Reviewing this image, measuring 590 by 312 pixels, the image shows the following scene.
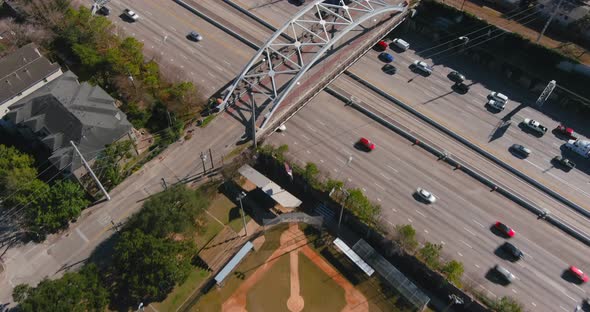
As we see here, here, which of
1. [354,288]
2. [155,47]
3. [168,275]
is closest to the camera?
[168,275]

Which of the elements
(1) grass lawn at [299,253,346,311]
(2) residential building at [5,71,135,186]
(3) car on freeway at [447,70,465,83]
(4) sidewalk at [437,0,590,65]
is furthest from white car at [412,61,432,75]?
(2) residential building at [5,71,135,186]

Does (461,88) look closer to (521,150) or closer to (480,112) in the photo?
(480,112)

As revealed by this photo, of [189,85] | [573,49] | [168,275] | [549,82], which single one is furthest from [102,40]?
[573,49]

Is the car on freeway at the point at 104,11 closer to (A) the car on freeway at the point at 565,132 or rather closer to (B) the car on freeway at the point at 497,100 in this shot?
(B) the car on freeway at the point at 497,100

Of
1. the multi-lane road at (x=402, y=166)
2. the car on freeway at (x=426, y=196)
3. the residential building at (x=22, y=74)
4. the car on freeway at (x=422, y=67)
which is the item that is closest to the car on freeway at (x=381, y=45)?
the multi-lane road at (x=402, y=166)

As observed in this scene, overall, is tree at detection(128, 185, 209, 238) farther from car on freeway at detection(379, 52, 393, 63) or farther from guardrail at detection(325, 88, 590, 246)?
car on freeway at detection(379, 52, 393, 63)


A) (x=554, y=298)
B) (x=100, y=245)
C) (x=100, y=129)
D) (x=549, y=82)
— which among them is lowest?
(x=100, y=245)

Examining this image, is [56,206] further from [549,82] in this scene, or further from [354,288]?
[549,82]

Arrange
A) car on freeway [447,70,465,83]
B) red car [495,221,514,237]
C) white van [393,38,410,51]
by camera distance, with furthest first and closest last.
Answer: white van [393,38,410,51], car on freeway [447,70,465,83], red car [495,221,514,237]
